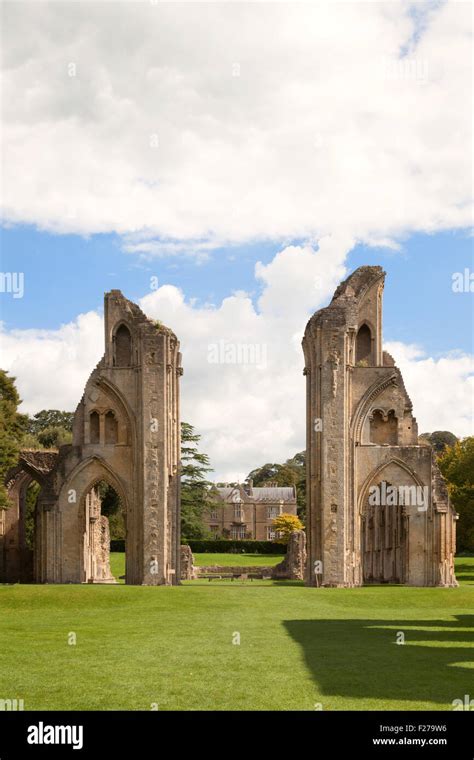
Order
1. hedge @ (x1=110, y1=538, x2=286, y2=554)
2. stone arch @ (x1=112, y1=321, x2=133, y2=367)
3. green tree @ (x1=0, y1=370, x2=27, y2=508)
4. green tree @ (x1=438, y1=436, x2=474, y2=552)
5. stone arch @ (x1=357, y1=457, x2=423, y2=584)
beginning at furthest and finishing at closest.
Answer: hedge @ (x1=110, y1=538, x2=286, y2=554)
green tree @ (x1=438, y1=436, x2=474, y2=552)
stone arch @ (x1=112, y1=321, x2=133, y2=367)
stone arch @ (x1=357, y1=457, x2=423, y2=584)
green tree @ (x1=0, y1=370, x2=27, y2=508)

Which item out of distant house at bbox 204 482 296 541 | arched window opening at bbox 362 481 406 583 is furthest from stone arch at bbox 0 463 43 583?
distant house at bbox 204 482 296 541

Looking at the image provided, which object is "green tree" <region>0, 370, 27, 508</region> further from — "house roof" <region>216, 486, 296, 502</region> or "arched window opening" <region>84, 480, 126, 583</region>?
"house roof" <region>216, 486, 296, 502</region>

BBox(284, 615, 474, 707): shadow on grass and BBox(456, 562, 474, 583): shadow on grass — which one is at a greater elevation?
BBox(284, 615, 474, 707): shadow on grass

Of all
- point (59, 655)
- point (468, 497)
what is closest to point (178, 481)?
point (468, 497)

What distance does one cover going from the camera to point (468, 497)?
55938 mm

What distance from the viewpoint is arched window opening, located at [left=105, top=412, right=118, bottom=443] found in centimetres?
4466

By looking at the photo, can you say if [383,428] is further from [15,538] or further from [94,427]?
[15,538]

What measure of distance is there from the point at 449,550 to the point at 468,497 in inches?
516

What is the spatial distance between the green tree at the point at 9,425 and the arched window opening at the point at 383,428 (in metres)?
15.1

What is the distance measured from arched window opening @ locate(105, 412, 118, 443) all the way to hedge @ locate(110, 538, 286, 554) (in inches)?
1411

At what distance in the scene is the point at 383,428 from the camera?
148 feet

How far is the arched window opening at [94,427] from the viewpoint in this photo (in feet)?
147

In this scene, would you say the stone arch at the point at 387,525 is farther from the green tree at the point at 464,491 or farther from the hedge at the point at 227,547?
the hedge at the point at 227,547

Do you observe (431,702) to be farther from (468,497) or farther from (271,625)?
(468,497)
